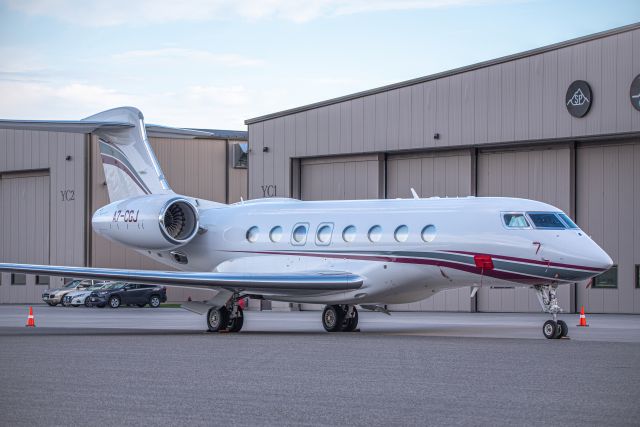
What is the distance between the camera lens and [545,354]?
619 inches

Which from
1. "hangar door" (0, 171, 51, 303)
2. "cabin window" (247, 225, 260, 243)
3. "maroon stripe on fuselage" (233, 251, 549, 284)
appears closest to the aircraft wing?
"maroon stripe on fuselage" (233, 251, 549, 284)

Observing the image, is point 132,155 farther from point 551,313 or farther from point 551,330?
point 551,330

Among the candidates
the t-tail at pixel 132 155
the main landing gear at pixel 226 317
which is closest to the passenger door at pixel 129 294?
the t-tail at pixel 132 155

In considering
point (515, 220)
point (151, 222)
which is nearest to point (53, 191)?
point (151, 222)

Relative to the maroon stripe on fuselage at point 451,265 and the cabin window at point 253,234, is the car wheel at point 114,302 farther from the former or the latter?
the maroon stripe on fuselage at point 451,265

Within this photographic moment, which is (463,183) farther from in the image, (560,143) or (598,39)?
(598,39)

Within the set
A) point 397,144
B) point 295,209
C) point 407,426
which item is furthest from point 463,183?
point 407,426

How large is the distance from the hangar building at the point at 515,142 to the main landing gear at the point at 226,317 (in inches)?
569

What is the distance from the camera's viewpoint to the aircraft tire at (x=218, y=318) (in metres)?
23.3

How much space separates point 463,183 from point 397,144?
9.44 ft

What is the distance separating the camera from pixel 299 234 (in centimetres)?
2419

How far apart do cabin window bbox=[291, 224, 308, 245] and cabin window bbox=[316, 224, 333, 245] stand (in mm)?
409

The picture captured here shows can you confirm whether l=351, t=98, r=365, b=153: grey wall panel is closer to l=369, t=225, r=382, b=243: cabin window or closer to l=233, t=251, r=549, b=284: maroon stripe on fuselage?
l=233, t=251, r=549, b=284: maroon stripe on fuselage

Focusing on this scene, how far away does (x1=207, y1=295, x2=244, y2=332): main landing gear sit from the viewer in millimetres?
23344
